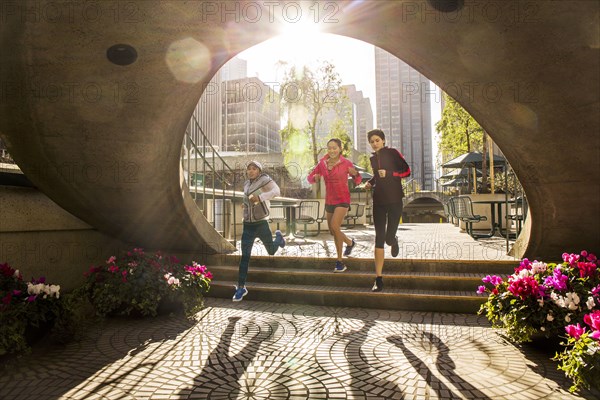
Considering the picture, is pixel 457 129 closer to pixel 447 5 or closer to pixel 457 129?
pixel 457 129

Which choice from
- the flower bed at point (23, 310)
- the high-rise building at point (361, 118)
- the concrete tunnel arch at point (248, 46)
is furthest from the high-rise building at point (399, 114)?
the flower bed at point (23, 310)

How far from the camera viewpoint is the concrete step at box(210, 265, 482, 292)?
17.4 feet

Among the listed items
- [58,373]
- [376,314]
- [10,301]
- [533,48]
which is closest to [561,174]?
[533,48]

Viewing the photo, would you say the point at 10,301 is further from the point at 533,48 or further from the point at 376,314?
the point at 533,48

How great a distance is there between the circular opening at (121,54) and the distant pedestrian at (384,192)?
3.09 m

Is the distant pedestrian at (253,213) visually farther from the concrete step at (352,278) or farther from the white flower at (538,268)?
the white flower at (538,268)

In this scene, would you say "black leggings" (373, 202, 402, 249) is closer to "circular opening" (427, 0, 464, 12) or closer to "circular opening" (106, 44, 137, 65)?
"circular opening" (427, 0, 464, 12)

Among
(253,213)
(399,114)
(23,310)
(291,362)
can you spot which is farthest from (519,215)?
(399,114)

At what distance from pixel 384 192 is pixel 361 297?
56.3 inches

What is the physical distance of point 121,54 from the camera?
4.67 m

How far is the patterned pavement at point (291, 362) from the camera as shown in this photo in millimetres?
2855

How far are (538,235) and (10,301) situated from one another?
6.23 meters

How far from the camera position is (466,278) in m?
5.27

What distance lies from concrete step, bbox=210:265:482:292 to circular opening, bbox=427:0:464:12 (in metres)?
3.32
